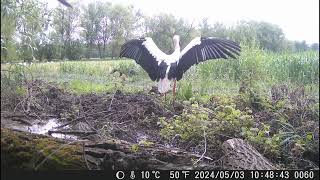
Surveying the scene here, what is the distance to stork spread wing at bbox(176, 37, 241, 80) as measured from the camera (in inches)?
238

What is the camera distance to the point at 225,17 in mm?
6223

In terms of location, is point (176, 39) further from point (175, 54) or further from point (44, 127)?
point (44, 127)

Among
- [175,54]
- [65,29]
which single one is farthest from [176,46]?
[65,29]

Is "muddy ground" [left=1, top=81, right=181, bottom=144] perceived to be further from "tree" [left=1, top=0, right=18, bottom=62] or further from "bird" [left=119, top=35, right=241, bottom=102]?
"tree" [left=1, top=0, right=18, bottom=62]

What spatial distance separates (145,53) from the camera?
6172mm

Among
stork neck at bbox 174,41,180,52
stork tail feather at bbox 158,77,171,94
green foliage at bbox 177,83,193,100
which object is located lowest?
green foliage at bbox 177,83,193,100

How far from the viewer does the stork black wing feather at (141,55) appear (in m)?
6.09

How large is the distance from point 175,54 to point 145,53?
0.37 metres

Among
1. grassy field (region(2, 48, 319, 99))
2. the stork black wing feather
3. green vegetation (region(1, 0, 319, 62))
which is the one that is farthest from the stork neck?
grassy field (region(2, 48, 319, 99))

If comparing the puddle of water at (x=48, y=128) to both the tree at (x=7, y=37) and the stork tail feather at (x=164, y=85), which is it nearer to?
the tree at (x=7, y=37)

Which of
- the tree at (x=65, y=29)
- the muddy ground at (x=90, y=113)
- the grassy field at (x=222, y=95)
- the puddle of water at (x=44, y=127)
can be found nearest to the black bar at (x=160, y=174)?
the grassy field at (x=222, y=95)

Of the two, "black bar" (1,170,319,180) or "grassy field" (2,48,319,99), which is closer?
"black bar" (1,170,319,180)

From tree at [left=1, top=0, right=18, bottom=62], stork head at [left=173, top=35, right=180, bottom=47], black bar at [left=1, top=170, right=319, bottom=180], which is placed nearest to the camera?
black bar at [left=1, top=170, right=319, bottom=180]

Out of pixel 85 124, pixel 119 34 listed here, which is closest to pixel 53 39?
pixel 119 34
